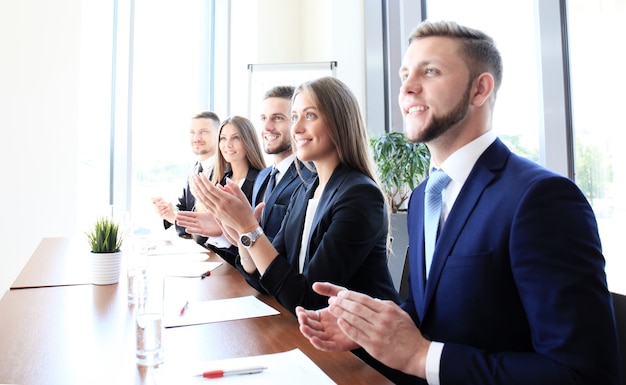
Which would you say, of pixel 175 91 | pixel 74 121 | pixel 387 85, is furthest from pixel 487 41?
pixel 175 91

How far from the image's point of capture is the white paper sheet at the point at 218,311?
4.18 feet

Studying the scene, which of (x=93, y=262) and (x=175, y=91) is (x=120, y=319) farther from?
(x=175, y=91)

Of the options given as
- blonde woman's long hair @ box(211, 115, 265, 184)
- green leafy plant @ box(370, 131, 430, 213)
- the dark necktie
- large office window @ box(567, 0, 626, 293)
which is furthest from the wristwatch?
green leafy plant @ box(370, 131, 430, 213)

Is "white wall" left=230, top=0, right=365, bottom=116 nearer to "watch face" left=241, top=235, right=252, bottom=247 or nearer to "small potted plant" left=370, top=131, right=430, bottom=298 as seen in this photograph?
"small potted plant" left=370, top=131, right=430, bottom=298

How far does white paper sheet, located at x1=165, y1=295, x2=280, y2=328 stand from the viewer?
127 cm

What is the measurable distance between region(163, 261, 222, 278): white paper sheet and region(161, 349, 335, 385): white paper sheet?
3.16ft

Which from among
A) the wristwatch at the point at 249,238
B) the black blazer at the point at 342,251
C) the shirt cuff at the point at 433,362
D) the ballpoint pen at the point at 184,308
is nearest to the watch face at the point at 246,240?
the wristwatch at the point at 249,238

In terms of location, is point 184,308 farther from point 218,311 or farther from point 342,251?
point 342,251

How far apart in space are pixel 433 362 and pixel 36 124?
4.34 meters

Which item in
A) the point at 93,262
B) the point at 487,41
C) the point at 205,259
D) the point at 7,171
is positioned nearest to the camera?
the point at 487,41

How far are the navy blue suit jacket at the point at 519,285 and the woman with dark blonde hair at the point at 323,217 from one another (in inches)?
15.7

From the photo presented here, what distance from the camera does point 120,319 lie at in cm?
132

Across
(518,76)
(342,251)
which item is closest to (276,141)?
(342,251)

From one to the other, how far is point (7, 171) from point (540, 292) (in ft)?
14.5
